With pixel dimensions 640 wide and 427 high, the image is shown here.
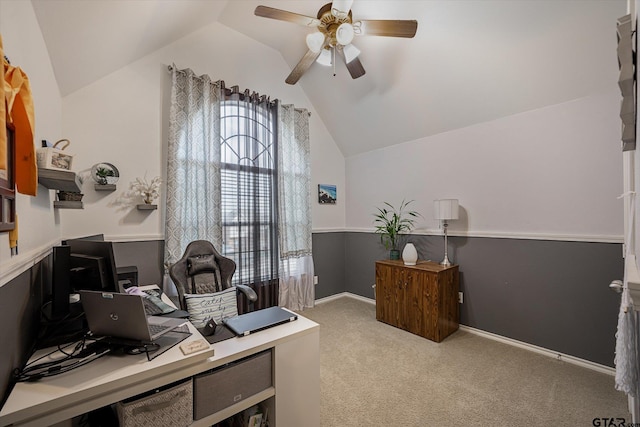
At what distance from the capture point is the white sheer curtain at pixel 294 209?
348cm

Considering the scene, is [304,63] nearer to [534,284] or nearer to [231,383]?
[231,383]

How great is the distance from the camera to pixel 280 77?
3.62m

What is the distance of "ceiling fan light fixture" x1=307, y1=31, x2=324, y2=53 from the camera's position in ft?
7.22

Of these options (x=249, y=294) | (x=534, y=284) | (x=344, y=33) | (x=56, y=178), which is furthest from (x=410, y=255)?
(x=56, y=178)

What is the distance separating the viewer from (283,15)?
82.4 inches

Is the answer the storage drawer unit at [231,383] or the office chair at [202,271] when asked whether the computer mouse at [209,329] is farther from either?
the office chair at [202,271]

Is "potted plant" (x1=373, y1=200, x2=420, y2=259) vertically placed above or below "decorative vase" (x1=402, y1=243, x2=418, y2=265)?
above

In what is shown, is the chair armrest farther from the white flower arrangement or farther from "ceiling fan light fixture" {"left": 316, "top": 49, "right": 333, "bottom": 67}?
"ceiling fan light fixture" {"left": 316, "top": 49, "right": 333, "bottom": 67}

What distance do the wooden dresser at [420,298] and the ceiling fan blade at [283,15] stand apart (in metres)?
2.60

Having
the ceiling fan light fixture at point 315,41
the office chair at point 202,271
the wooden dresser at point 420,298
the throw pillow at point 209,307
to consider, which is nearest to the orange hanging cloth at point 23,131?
the throw pillow at point 209,307

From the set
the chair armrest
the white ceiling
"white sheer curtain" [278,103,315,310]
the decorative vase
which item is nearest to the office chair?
the chair armrest

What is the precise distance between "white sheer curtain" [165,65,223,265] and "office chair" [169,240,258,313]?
414mm

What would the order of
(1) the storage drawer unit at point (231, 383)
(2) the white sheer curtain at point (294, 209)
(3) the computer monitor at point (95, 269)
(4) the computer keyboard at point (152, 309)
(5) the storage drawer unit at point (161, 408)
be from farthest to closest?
(2) the white sheer curtain at point (294, 209), (4) the computer keyboard at point (152, 309), (3) the computer monitor at point (95, 269), (1) the storage drawer unit at point (231, 383), (5) the storage drawer unit at point (161, 408)

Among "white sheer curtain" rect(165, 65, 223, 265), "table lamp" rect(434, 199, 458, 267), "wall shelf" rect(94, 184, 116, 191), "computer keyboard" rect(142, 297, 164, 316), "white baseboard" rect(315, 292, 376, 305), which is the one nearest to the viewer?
"computer keyboard" rect(142, 297, 164, 316)
